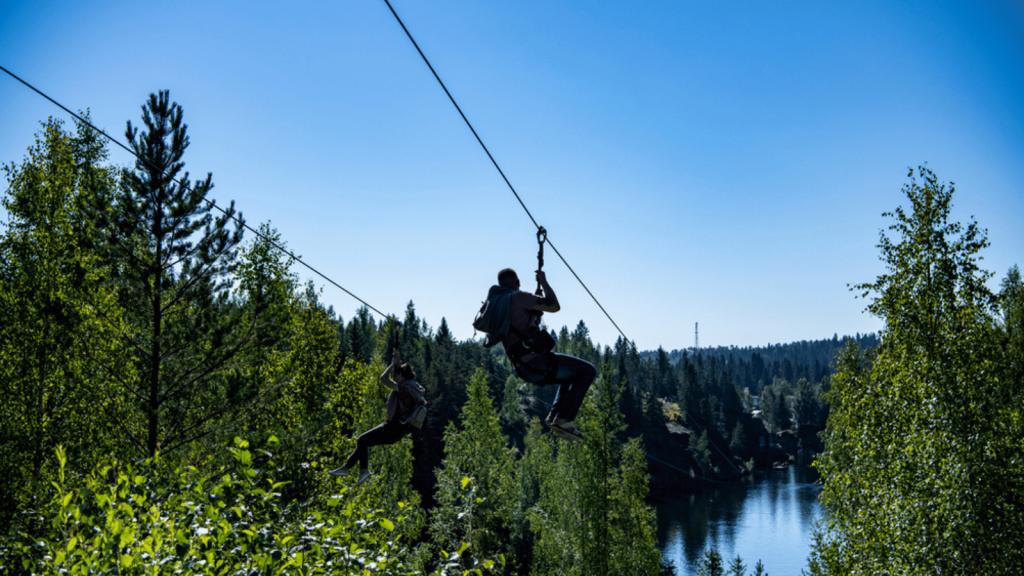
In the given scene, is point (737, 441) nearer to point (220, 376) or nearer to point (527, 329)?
point (220, 376)

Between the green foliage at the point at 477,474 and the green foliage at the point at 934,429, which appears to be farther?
the green foliage at the point at 477,474

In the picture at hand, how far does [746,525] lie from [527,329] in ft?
187

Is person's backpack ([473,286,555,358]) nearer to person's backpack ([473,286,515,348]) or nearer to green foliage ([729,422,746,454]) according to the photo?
person's backpack ([473,286,515,348])

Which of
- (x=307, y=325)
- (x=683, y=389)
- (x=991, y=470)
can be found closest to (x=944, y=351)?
(x=991, y=470)

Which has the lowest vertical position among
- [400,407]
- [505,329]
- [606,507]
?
[606,507]

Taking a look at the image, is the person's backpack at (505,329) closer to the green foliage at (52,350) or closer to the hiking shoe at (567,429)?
the hiking shoe at (567,429)

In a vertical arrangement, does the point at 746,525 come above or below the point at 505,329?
below

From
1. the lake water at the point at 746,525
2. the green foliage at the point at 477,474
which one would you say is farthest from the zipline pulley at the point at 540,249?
the lake water at the point at 746,525

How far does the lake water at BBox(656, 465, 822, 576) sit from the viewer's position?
43.9 metres

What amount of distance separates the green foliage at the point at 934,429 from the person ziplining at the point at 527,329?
34.0 ft

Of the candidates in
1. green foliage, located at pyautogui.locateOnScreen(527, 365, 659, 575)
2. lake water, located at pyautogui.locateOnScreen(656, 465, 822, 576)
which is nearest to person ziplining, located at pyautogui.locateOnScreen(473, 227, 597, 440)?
green foliage, located at pyautogui.locateOnScreen(527, 365, 659, 575)

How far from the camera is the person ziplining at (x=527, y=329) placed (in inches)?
264

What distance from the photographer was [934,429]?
13367 mm

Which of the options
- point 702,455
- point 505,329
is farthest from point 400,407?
point 702,455
